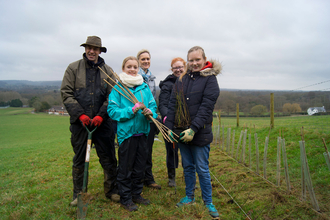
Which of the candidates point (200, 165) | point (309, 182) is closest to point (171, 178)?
point (200, 165)

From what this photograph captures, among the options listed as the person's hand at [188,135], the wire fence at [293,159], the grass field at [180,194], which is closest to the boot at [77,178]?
the grass field at [180,194]

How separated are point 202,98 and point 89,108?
1664 mm

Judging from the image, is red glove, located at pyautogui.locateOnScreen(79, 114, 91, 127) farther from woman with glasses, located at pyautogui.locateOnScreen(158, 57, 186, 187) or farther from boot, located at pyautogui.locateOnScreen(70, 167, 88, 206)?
woman with glasses, located at pyautogui.locateOnScreen(158, 57, 186, 187)

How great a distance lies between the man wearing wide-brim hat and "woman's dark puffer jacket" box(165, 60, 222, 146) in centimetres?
128

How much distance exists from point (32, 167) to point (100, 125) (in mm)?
4171

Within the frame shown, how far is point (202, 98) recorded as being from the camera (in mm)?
2680

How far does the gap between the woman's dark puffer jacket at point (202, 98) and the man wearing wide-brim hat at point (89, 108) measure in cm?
128

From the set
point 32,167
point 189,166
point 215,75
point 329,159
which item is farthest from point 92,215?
point 32,167

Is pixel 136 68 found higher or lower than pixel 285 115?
higher

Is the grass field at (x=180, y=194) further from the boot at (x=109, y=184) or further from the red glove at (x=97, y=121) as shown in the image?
the red glove at (x=97, y=121)

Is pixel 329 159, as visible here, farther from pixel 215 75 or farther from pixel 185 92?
pixel 185 92

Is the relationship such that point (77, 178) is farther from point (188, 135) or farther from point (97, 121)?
point (188, 135)

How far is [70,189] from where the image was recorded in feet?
12.4

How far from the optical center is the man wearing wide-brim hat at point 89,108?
2.94m
